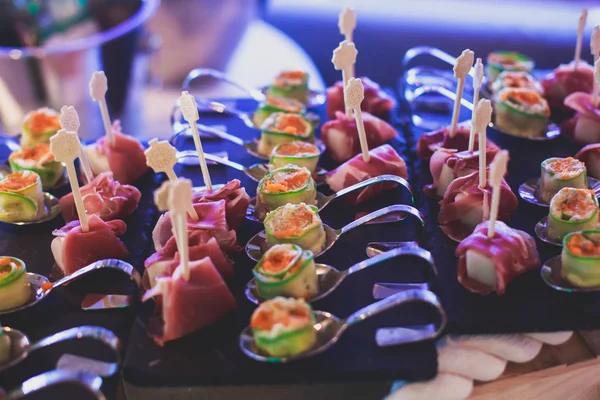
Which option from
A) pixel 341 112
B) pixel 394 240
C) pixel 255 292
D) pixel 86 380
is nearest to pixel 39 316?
pixel 86 380

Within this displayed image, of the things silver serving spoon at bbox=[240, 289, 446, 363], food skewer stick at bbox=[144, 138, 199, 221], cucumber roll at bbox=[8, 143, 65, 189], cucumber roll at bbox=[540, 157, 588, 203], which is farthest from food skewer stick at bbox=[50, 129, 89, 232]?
cucumber roll at bbox=[540, 157, 588, 203]

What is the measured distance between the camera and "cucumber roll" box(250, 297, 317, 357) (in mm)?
1400

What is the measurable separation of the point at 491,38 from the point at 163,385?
11.1 ft

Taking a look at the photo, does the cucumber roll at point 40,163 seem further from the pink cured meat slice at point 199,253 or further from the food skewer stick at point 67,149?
the pink cured meat slice at point 199,253

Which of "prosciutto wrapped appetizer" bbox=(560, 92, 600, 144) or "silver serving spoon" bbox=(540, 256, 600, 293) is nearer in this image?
"silver serving spoon" bbox=(540, 256, 600, 293)

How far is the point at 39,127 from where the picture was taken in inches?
89.0

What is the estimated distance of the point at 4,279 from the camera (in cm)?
159

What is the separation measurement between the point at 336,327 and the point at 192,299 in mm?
346

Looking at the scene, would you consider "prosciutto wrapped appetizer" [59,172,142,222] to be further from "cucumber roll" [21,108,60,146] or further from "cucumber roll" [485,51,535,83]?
"cucumber roll" [485,51,535,83]

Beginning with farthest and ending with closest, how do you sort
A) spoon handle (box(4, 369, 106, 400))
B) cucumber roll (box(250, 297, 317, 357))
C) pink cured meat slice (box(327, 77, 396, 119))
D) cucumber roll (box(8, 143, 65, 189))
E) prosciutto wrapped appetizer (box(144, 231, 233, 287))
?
pink cured meat slice (box(327, 77, 396, 119)) → cucumber roll (box(8, 143, 65, 189)) → prosciutto wrapped appetizer (box(144, 231, 233, 287)) → cucumber roll (box(250, 297, 317, 357)) → spoon handle (box(4, 369, 106, 400))

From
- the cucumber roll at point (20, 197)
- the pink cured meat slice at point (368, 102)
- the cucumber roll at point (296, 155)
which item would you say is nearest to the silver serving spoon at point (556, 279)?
the cucumber roll at point (296, 155)

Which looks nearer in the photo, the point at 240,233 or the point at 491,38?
the point at 240,233

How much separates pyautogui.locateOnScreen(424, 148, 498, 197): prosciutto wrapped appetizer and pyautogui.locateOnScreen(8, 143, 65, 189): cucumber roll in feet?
3.97

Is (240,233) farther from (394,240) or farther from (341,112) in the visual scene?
(341,112)
